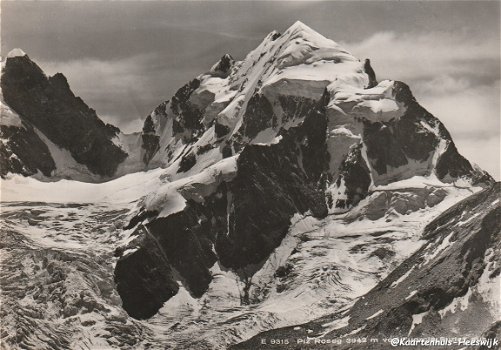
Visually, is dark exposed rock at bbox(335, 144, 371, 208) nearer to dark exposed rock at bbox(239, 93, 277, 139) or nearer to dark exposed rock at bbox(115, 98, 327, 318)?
dark exposed rock at bbox(115, 98, 327, 318)

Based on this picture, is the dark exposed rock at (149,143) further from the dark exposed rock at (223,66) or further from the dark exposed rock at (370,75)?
the dark exposed rock at (370,75)

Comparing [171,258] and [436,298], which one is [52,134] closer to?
[171,258]

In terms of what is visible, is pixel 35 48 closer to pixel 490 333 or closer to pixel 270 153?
pixel 270 153

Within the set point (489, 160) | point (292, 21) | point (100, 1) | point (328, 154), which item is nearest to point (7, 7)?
point (100, 1)

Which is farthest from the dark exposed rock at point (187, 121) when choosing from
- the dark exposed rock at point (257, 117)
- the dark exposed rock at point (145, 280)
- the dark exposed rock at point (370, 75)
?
the dark exposed rock at point (145, 280)

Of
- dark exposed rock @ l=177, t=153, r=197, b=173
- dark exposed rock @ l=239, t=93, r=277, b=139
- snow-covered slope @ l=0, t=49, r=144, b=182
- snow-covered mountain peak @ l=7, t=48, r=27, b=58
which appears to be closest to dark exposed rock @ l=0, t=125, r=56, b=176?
snow-covered slope @ l=0, t=49, r=144, b=182

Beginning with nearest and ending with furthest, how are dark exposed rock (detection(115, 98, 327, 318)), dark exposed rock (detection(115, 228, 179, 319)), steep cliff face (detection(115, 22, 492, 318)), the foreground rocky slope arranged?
1. the foreground rocky slope
2. dark exposed rock (detection(115, 228, 179, 319))
3. dark exposed rock (detection(115, 98, 327, 318))
4. steep cliff face (detection(115, 22, 492, 318))
